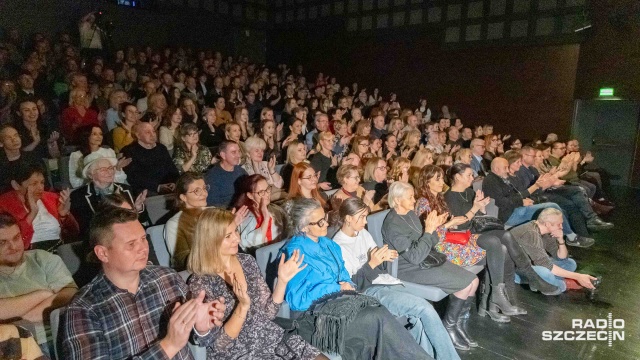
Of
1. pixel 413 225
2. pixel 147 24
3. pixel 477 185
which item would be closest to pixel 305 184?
pixel 413 225

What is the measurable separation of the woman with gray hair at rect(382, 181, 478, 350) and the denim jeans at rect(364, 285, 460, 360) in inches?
13.7

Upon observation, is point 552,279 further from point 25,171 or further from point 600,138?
point 600,138

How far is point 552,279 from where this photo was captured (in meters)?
3.31

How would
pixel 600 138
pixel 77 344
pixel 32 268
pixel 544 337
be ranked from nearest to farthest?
1. pixel 77 344
2. pixel 32 268
3. pixel 544 337
4. pixel 600 138

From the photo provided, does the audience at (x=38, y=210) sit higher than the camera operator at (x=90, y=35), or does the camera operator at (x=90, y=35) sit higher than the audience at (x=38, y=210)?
the camera operator at (x=90, y=35)

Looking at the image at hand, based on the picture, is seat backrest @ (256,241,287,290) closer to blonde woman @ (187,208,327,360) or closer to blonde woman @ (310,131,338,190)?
blonde woman @ (187,208,327,360)

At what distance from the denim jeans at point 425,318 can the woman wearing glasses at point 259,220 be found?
0.75 meters

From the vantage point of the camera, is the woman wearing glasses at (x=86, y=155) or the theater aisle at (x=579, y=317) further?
the woman wearing glasses at (x=86, y=155)

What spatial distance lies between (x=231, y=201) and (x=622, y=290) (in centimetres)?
300

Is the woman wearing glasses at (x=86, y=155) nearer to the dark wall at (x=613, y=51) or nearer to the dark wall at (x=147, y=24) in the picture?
the dark wall at (x=147, y=24)

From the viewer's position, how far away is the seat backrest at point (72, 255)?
2156mm

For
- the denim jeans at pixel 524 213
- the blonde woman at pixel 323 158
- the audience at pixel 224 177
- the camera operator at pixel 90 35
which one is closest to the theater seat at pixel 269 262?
the audience at pixel 224 177

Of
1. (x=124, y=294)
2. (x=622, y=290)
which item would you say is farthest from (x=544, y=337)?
(x=124, y=294)

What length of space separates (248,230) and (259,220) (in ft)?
0.30
